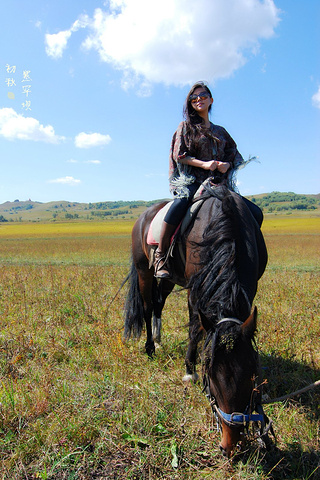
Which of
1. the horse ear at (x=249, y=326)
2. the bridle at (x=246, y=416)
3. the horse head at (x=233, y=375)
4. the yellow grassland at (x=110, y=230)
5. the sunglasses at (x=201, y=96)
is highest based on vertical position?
the sunglasses at (x=201, y=96)

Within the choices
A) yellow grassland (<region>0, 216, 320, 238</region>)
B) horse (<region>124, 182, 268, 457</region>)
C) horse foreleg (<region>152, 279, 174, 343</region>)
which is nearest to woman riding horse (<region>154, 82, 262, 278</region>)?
horse (<region>124, 182, 268, 457</region>)

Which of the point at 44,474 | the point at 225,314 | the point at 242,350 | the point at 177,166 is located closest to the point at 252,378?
the point at 242,350

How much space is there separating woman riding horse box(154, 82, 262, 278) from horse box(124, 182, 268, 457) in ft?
0.66

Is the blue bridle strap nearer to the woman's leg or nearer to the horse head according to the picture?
the horse head

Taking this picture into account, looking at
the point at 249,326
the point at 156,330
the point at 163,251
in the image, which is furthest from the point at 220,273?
the point at 156,330

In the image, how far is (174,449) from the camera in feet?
7.88

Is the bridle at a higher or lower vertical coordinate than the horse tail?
higher

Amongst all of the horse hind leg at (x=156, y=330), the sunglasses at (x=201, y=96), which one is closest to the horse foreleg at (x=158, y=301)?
the horse hind leg at (x=156, y=330)

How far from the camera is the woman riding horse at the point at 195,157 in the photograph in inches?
142

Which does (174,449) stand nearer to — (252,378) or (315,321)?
(252,378)

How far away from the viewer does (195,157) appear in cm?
381

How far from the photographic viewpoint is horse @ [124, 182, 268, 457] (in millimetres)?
2061

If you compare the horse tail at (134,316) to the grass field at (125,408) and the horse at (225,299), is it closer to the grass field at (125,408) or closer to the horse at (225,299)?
the grass field at (125,408)

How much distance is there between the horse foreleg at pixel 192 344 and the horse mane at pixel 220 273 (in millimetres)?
167
